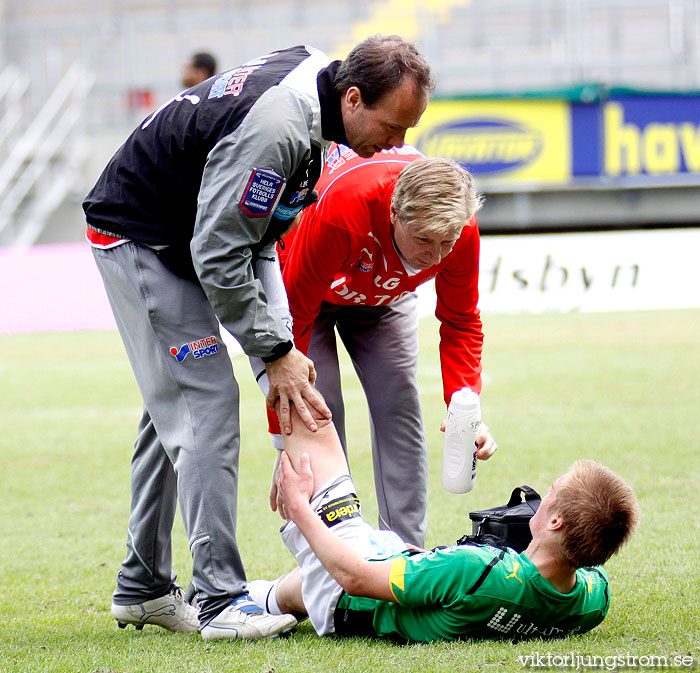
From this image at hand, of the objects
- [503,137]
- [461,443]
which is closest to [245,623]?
[461,443]

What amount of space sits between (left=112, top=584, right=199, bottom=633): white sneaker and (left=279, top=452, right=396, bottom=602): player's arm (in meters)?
0.54

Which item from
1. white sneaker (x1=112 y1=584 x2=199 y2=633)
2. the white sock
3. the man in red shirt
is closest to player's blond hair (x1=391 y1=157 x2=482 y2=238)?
the man in red shirt

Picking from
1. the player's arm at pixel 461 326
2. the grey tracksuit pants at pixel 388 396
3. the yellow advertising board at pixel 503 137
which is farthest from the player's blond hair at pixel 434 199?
the yellow advertising board at pixel 503 137

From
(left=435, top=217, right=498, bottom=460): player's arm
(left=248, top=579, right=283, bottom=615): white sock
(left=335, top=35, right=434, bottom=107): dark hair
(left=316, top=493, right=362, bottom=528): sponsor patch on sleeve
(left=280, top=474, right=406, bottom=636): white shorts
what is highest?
(left=335, top=35, right=434, bottom=107): dark hair

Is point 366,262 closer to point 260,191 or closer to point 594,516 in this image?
point 260,191

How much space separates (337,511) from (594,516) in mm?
776

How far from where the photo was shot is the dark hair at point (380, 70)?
2943 mm

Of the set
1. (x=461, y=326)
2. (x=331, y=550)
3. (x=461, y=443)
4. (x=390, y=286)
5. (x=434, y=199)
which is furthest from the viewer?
(x=461, y=326)

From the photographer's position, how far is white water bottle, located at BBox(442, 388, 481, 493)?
3756 mm

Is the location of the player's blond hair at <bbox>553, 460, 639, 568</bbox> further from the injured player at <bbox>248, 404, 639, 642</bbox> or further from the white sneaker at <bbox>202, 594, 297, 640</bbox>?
the white sneaker at <bbox>202, 594, 297, 640</bbox>

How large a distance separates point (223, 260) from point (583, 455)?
371 cm

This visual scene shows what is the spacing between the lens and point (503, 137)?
16.9 meters

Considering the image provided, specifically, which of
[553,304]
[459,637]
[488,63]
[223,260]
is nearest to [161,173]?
[223,260]

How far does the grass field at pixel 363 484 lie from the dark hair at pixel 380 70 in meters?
1.57
